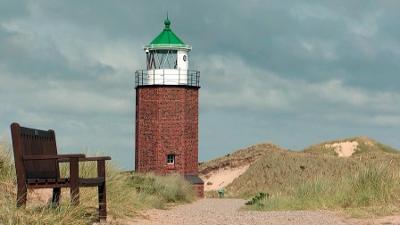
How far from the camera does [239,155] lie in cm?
5216

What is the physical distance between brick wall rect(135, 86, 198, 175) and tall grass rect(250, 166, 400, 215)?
17.9 m

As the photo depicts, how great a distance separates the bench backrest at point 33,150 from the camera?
1023 centimetres

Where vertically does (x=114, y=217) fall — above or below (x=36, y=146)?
below

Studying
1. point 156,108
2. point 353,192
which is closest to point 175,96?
point 156,108

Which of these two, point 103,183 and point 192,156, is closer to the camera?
point 103,183

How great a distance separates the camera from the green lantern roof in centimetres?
3484

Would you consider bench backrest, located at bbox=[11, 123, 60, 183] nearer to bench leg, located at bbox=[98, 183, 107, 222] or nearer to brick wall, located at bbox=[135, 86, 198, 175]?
bench leg, located at bbox=[98, 183, 107, 222]

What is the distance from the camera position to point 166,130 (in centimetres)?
3594

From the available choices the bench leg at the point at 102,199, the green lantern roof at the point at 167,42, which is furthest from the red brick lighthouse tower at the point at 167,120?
the bench leg at the point at 102,199

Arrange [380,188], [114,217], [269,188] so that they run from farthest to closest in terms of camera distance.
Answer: [269,188]
[380,188]
[114,217]

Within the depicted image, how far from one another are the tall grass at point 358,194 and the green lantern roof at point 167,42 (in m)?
17.6

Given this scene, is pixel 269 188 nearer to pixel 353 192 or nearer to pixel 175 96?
pixel 175 96

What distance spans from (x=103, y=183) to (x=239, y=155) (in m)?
40.8

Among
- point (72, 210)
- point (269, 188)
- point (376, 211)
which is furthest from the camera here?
point (269, 188)
